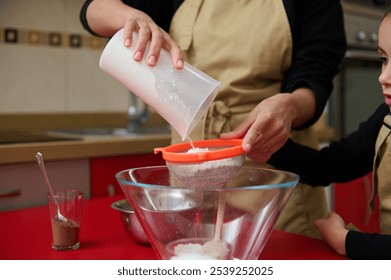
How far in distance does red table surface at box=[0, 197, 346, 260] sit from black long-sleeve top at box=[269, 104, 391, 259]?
262mm

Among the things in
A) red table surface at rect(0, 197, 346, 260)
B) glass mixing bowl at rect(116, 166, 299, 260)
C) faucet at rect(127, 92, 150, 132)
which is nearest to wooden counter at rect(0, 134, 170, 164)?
faucet at rect(127, 92, 150, 132)

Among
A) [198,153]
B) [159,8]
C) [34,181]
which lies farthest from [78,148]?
[198,153]

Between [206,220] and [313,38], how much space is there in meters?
0.63

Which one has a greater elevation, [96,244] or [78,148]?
[96,244]

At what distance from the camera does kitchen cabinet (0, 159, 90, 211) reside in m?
1.44

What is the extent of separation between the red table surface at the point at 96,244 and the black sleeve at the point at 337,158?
0.27 meters

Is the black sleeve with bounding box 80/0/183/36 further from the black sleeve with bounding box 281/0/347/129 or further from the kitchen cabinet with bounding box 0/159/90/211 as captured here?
the kitchen cabinet with bounding box 0/159/90/211

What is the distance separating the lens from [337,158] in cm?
115

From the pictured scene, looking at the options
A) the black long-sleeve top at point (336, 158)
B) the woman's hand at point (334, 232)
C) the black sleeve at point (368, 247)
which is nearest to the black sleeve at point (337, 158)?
the black long-sleeve top at point (336, 158)

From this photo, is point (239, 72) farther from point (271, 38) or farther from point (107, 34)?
point (107, 34)

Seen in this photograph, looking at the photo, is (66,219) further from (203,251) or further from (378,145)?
(378,145)

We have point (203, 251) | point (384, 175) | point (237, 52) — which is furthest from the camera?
point (237, 52)

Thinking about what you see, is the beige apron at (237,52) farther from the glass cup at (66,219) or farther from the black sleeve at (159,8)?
the glass cup at (66,219)

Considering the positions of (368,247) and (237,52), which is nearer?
(368,247)
